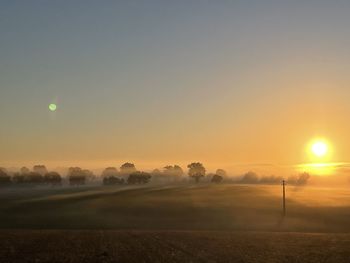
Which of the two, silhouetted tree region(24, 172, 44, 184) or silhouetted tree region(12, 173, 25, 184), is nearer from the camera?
silhouetted tree region(12, 173, 25, 184)

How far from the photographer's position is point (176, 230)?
56.9 meters

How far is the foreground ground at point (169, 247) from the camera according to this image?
34.4 meters

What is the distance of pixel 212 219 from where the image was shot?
68.6m

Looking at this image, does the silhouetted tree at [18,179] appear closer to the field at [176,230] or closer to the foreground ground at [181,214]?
the field at [176,230]

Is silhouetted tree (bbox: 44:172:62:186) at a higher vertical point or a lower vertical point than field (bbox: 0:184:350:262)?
higher

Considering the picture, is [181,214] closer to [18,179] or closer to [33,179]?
[18,179]

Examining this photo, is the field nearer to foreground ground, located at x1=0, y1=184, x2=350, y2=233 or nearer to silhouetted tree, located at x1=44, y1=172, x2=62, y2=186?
foreground ground, located at x1=0, y1=184, x2=350, y2=233

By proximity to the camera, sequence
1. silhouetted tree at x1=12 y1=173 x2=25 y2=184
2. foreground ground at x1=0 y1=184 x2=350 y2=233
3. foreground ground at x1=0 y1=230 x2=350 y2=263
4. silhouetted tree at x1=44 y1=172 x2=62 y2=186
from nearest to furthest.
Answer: foreground ground at x1=0 y1=230 x2=350 y2=263 → foreground ground at x1=0 y1=184 x2=350 y2=233 → silhouetted tree at x1=12 y1=173 x2=25 y2=184 → silhouetted tree at x1=44 y1=172 x2=62 y2=186

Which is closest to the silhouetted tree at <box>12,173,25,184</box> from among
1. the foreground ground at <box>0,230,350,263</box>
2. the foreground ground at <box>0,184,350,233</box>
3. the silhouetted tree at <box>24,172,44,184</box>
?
the silhouetted tree at <box>24,172,44,184</box>

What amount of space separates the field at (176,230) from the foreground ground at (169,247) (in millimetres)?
67

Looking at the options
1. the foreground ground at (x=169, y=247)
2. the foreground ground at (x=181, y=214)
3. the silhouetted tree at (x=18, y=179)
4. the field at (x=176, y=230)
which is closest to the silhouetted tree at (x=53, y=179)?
the silhouetted tree at (x=18, y=179)

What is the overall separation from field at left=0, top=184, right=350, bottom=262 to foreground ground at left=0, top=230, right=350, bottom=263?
0.07 meters

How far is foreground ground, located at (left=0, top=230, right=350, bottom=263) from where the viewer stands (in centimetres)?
3444

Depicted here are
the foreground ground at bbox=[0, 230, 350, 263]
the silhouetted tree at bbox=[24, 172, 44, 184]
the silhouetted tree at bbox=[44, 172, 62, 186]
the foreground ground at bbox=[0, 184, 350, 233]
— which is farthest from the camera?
the silhouetted tree at bbox=[44, 172, 62, 186]
